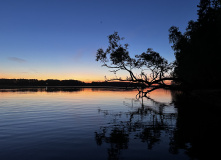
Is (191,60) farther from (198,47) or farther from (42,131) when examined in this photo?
(42,131)

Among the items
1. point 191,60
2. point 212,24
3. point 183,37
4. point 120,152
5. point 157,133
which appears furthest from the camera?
point 183,37

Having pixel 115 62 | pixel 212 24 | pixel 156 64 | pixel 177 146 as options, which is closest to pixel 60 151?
pixel 177 146

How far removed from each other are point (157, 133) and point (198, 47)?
29.0 meters

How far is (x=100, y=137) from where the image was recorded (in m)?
14.3

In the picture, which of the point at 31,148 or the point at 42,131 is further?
the point at 42,131

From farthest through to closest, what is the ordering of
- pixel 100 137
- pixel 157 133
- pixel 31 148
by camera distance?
pixel 157 133 → pixel 100 137 → pixel 31 148

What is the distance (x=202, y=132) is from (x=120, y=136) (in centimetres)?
757

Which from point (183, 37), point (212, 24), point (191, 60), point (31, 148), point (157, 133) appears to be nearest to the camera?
point (31, 148)

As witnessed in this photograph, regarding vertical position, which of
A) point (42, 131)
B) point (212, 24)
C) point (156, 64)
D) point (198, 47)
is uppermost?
point (212, 24)

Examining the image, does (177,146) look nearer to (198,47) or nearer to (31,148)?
(31,148)

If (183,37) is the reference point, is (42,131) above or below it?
below

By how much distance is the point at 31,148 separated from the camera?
11719 mm

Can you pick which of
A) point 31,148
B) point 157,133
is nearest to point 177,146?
point 157,133

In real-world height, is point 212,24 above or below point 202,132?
above
